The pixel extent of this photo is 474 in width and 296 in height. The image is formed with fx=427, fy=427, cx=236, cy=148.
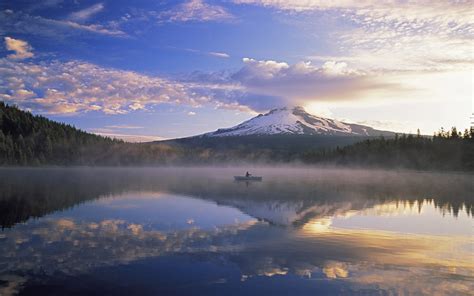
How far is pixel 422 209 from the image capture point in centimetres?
4356

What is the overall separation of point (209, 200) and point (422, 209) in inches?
889

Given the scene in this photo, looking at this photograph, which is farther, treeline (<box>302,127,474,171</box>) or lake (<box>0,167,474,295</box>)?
treeline (<box>302,127,474,171</box>)

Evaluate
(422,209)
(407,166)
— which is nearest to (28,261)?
(422,209)

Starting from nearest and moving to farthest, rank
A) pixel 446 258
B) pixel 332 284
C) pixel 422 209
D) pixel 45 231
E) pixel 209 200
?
pixel 332 284 → pixel 446 258 → pixel 45 231 → pixel 422 209 → pixel 209 200

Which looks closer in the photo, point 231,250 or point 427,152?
Result: point 231,250

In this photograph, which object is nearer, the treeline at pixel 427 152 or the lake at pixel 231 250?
the lake at pixel 231 250

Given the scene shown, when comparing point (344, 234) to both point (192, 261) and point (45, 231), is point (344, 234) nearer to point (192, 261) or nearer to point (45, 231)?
point (192, 261)

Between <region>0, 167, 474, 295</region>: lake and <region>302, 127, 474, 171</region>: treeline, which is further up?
<region>302, 127, 474, 171</region>: treeline

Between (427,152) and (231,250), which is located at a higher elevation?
(427,152)

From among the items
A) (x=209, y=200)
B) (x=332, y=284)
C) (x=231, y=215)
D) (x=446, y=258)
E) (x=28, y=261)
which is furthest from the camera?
(x=209, y=200)

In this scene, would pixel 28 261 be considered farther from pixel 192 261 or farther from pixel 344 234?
pixel 344 234

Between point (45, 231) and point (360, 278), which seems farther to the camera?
point (45, 231)

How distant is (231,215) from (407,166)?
5882 inches

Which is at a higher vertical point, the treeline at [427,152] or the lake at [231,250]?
the treeline at [427,152]
